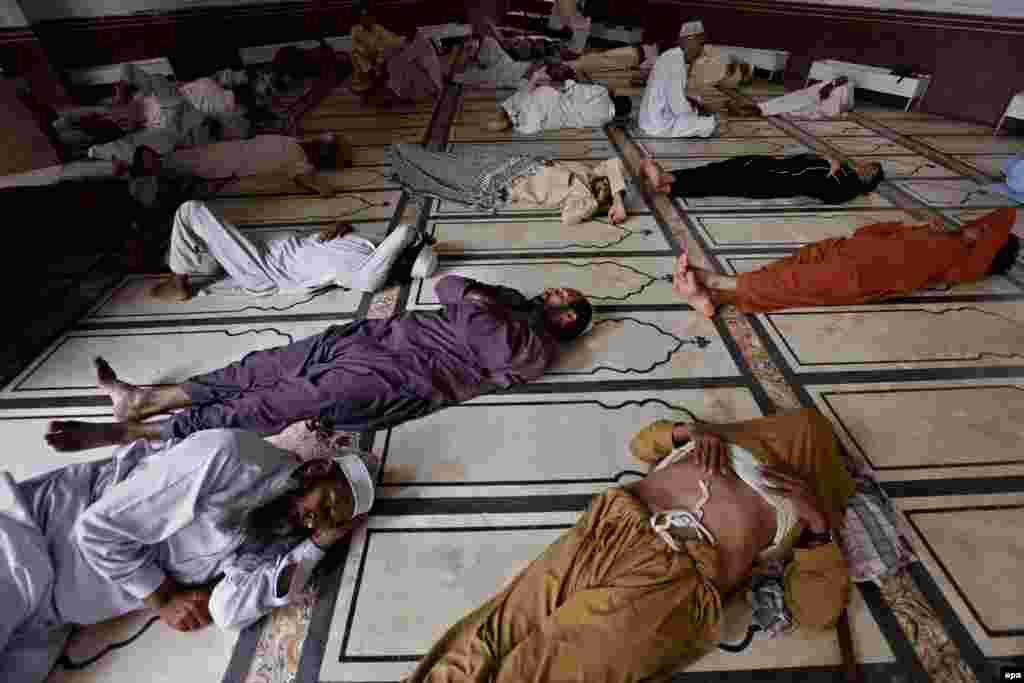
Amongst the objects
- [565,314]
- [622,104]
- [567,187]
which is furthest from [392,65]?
[565,314]

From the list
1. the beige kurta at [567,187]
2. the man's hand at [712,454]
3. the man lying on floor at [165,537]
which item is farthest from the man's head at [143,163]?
the man's hand at [712,454]

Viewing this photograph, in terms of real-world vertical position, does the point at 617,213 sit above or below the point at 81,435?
above

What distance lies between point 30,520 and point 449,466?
0.77 metres

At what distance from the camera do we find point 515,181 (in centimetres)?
247

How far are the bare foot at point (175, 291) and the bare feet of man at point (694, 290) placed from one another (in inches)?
68.0

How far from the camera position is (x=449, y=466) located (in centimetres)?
129

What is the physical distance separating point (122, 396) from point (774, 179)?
2.59 metres

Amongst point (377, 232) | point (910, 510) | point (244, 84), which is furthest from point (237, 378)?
point (244, 84)

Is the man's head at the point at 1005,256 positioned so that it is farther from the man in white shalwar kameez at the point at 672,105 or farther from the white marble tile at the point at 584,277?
the man in white shalwar kameez at the point at 672,105

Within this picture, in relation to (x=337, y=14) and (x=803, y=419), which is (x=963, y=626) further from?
(x=337, y=14)

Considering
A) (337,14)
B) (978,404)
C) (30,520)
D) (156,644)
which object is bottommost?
(156,644)

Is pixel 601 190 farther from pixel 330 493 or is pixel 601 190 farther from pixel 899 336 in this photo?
pixel 330 493

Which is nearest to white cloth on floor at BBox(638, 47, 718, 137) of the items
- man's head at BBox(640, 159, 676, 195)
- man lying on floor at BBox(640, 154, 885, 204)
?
man lying on floor at BBox(640, 154, 885, 204)

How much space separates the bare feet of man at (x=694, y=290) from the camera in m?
1.75
